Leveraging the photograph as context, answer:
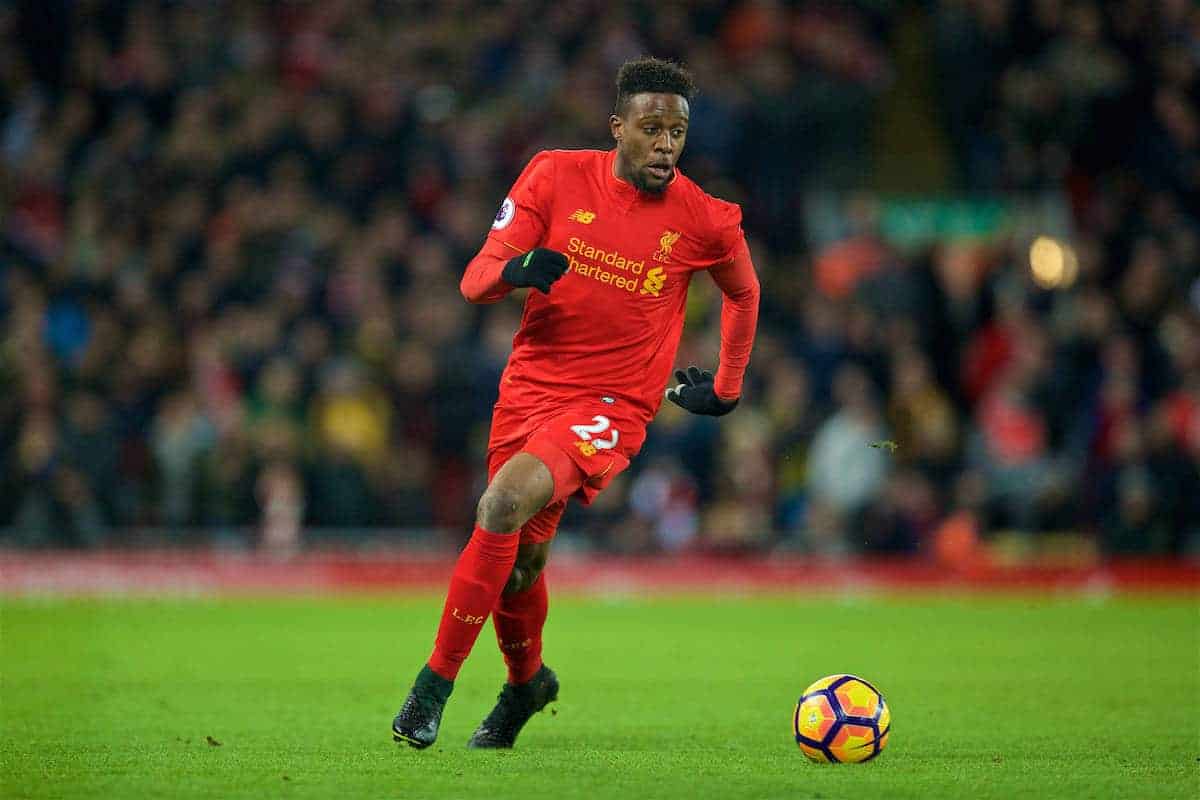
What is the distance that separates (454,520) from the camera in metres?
16.6

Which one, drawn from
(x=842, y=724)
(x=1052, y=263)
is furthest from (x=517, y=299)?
(x=842, y=724)

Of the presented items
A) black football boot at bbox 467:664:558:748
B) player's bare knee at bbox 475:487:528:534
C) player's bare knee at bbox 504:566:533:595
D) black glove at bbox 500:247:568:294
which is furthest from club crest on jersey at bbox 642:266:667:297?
black football boot at bbox 467:664:558:748

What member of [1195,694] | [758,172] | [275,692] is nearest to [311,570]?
[758,172]

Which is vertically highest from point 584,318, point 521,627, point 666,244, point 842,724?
point 666,244

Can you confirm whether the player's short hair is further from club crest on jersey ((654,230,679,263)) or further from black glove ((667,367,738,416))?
black glove ((667,367,738,416))

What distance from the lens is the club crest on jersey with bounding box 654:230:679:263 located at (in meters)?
7.36

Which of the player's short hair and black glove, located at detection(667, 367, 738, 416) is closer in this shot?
the player's short hair

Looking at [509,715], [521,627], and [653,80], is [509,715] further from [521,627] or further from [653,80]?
[653,80]

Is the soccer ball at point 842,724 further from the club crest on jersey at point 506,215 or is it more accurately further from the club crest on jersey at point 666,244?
the club crest on jersey at point 506,215

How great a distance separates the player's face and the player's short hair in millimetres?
26

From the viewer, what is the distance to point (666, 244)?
7.36m

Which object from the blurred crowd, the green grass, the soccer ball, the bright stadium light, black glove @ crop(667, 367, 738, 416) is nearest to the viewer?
the green grass

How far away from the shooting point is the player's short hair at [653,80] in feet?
23.6

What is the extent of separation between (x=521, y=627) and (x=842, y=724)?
55.1 inches
